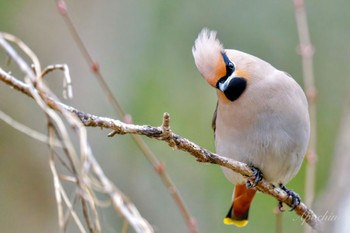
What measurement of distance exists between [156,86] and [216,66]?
2.68 m

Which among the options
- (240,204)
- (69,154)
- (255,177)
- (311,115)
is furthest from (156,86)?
(69,154)

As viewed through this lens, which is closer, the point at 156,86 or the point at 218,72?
the point at 218,72

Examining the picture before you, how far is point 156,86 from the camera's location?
5801 millimetres

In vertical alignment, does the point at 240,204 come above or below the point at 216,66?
below

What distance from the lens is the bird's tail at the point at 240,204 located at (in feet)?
11.9

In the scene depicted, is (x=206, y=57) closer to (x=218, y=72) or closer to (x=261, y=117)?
(x=218, y=72)

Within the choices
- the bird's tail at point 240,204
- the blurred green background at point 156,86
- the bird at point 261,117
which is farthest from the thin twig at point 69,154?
the blurred green background at point 156,86

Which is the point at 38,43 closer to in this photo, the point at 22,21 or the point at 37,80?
the point at 22,21

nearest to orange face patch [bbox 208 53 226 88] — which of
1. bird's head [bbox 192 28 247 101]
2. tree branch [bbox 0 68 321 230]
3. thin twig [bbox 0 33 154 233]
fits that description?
bird's head [bbox 192 28 247 101]

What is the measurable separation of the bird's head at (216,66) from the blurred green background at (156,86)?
2.18 metres

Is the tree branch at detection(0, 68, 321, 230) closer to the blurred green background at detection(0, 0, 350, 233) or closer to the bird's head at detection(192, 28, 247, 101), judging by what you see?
the bird's head at detection(192, 28, 247, 101)

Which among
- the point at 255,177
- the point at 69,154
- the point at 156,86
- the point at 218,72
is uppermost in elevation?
the point at 156,86

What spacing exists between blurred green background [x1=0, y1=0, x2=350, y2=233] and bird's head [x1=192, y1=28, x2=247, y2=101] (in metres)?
2.18

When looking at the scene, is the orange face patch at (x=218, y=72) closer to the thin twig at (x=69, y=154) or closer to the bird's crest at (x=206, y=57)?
the bird's crest at (x=206, y=57)
